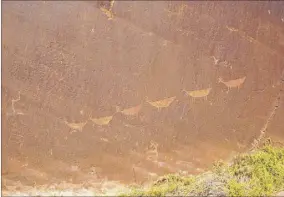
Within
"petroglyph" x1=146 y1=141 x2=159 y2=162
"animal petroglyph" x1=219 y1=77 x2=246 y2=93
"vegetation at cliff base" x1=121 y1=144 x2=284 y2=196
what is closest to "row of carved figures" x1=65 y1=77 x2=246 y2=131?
"animal petroglyph" x1=219 y1=77 x2=246 y2=93

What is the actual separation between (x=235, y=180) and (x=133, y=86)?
1869 mm

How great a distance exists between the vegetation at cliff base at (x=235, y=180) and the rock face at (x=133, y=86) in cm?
18

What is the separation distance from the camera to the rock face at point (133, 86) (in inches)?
209

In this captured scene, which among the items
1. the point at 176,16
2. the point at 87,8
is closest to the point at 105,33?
the point at 87,8

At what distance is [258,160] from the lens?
17.6ft

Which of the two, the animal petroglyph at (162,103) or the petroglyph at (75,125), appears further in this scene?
the animal petroglyph at (162,103)

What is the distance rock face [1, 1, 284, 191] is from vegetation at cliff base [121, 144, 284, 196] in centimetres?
18

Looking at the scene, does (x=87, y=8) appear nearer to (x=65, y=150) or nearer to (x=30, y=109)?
(x=30, y=109)

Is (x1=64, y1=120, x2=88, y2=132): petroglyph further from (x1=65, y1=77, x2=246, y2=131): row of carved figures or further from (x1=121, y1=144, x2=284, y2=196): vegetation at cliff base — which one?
(x1=121, y1=144, x2=284, y2=196): vegetation at cliff base

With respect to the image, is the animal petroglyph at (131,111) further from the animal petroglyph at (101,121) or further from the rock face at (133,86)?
the animal petroglyph at (101,121)

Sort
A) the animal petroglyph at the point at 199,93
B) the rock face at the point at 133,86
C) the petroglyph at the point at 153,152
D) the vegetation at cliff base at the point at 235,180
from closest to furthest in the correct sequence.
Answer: the vegetation at cliff base at the point at 235,180, the rock face at the point at 133,86, the petroglyph at the point at 153,152, the animal petroglyph at the point at 199,93

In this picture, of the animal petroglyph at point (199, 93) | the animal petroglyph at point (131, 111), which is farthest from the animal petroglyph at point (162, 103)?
the animal petroglyph at point (199, 93)

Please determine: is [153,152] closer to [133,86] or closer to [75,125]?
[133,86]

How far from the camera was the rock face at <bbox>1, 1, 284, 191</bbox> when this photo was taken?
532 cm
